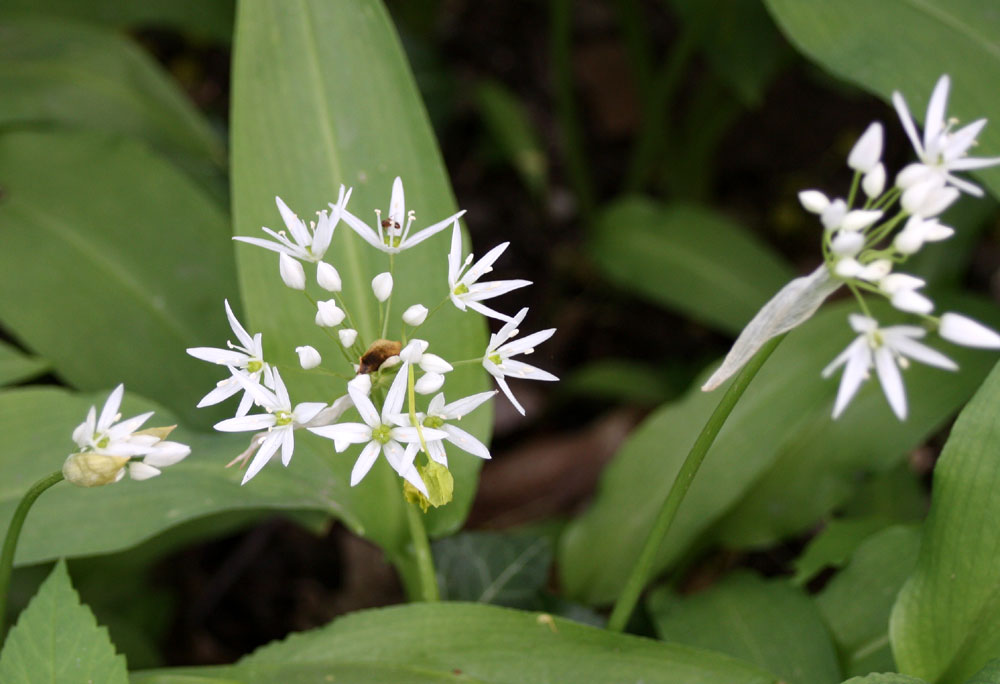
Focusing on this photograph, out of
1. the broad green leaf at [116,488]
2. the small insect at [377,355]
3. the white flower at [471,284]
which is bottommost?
the broad green leaf at [116,488]

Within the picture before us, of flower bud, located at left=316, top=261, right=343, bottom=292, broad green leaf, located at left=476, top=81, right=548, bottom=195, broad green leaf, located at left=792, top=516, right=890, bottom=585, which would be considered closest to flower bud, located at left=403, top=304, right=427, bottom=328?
flower bud, located at left=316, top=261, right=343, bottom=292

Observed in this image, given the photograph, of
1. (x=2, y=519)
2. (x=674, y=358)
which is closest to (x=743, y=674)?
(x=2, y=519)

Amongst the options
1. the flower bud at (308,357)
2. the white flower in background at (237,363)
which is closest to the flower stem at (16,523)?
the white flower in background at (237,363)

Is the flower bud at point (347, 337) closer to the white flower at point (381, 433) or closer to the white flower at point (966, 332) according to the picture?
the white flower at point (381, 433)

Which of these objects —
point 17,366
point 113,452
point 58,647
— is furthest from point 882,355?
point 17,366

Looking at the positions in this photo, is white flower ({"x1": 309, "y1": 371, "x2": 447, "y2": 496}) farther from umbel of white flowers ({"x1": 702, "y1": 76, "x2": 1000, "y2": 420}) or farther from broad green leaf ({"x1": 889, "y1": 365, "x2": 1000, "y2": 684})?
broad green leaf ({"x1": 889, "y1": 365, "x2": 1000, "y2": 684})

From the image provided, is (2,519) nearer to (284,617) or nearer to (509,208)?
(284,617)
